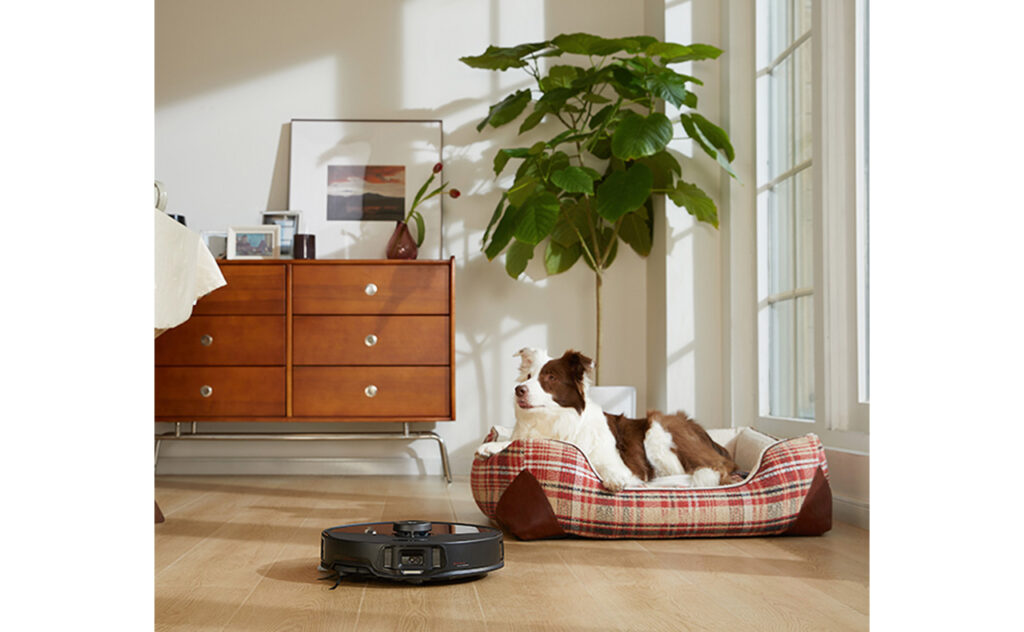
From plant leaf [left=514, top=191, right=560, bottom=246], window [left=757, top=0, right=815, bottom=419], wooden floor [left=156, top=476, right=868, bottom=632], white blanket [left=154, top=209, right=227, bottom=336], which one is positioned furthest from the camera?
plant leaf [left=514, top=191, right=560, bottom=246]

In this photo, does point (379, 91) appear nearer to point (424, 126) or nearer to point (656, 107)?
point (424, 126)

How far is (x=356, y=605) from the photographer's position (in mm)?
1499

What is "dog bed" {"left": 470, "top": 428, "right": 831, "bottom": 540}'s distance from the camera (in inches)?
86.4

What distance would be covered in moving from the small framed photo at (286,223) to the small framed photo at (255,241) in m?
0.03

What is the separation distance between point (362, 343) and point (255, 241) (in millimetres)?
669

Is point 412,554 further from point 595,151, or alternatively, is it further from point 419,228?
point 595,151

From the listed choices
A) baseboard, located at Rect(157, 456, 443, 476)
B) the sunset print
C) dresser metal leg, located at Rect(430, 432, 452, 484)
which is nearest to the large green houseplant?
the sunset print

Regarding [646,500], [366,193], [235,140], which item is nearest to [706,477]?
[646,500]

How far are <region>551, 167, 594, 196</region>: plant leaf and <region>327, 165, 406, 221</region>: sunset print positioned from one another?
95cm

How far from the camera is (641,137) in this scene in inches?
124

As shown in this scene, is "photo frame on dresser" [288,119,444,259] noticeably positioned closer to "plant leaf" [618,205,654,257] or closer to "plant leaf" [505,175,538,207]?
"plant leaf" [505,175,538,207]

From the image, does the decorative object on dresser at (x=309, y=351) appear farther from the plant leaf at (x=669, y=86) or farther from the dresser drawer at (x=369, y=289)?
the plant leaf at (x=669, y=86)
